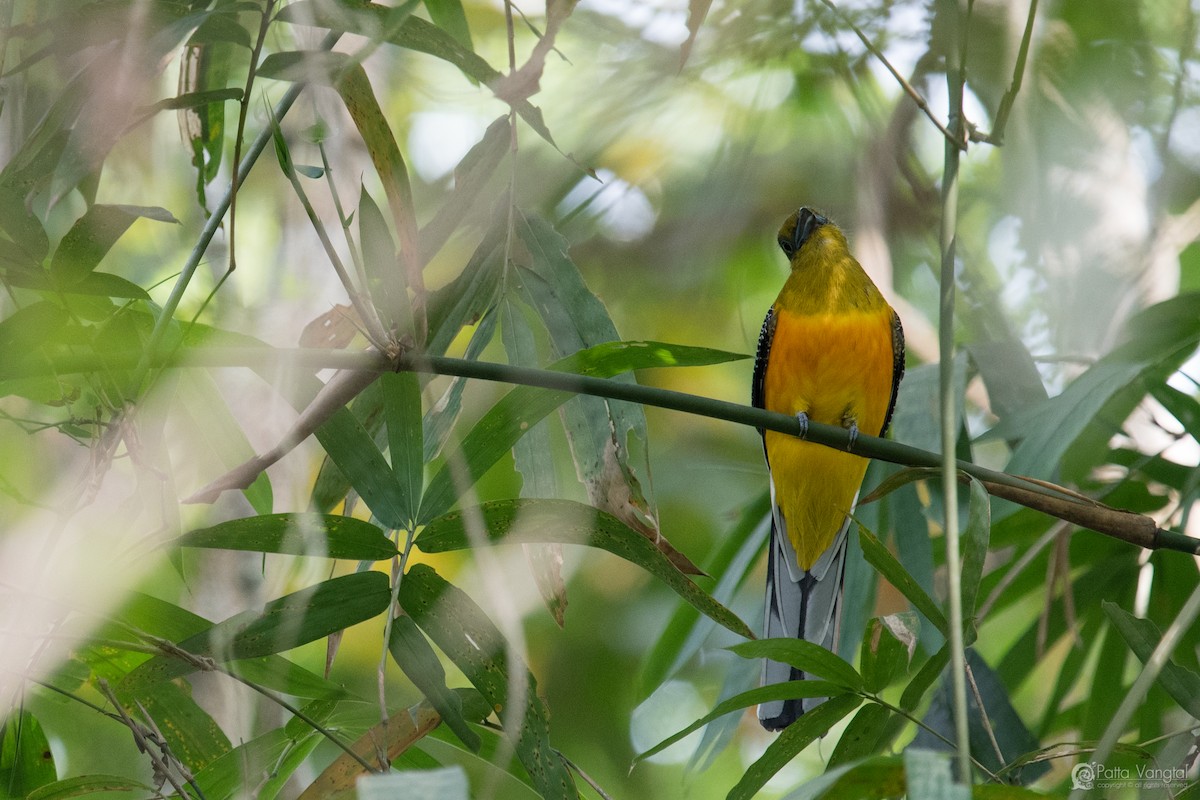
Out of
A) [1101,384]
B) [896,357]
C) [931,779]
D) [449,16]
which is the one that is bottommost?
[931,779]

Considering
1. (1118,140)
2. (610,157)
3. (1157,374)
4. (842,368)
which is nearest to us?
(1157,374)

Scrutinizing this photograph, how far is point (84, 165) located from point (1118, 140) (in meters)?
3.35

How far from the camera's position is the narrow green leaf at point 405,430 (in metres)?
1.73

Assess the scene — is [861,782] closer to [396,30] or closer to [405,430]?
[405,430]

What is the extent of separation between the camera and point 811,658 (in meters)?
1.64

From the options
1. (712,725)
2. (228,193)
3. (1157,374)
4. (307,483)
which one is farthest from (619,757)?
(228,193)

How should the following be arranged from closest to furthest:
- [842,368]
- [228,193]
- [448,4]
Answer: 1. [228,193]
2. [448,4]
3. [842,368]

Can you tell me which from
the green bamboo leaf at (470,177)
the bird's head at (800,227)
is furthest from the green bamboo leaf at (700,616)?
the green bamboo leaf at (470,177)

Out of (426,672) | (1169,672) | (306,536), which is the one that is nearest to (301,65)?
Result: (306,536)

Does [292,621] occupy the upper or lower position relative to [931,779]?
upper

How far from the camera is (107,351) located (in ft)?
5.86

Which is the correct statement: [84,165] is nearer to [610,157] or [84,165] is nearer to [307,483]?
[307,483]

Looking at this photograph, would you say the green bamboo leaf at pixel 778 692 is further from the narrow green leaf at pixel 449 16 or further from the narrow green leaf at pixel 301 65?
the narrow green leaf at pixel 449 16

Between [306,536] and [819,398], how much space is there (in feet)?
6.24
